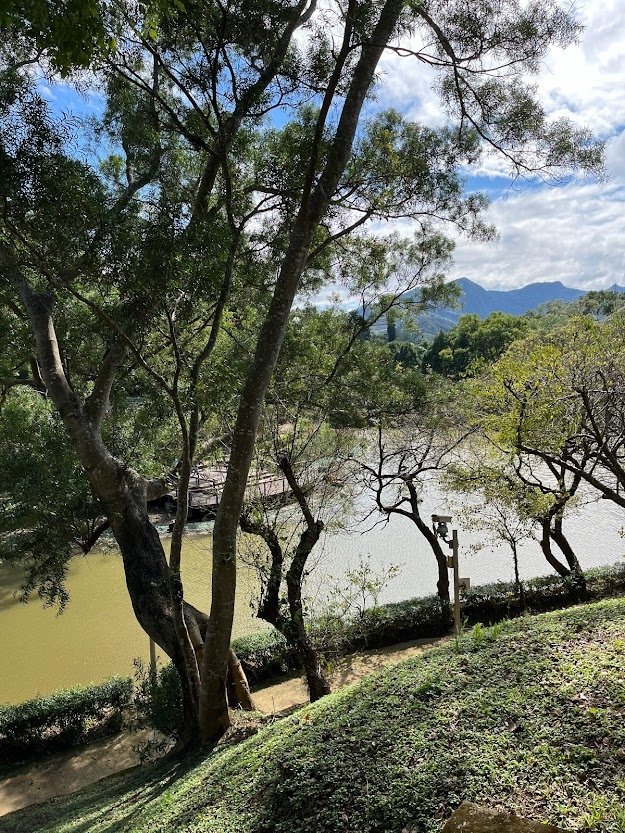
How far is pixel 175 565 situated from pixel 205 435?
2992mm

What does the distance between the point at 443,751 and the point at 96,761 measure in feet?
17.8

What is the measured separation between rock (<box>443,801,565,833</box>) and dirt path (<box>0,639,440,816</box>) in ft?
15.2

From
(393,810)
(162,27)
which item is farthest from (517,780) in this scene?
(162,27)

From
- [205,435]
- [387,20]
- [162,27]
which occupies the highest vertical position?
[162,27]

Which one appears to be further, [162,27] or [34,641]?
[34,641]

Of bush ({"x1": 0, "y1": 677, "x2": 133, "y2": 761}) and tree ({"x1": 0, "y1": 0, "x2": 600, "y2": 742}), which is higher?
tree ({"x1": 0, "y1": 0, "x2": 600, "y2": 742})

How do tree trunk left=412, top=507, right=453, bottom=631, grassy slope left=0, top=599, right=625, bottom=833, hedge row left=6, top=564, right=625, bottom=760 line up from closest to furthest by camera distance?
grassy slope left=0, top=599, right=625, bottom=833
hedge row left=6, top=564, right=625, bottom=760
tree trunk left=412, top=507, right=453, bottom=631

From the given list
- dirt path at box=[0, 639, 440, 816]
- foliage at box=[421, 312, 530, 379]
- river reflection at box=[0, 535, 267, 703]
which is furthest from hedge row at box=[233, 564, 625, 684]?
foliage at box=[421, 312, 530, 379]

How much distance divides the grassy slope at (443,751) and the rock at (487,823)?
106mm

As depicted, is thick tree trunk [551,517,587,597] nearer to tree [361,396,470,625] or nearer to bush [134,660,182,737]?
tree [361,396,470,625]

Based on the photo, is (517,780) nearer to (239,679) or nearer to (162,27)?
(239,679)

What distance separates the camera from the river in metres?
8.10

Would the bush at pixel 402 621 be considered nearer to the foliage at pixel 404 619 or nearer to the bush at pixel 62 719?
the foliage at pixel 404 619

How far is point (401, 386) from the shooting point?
7.79 meters
